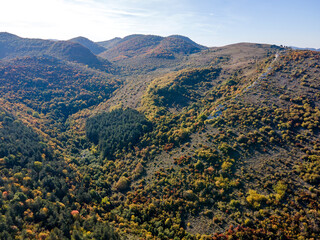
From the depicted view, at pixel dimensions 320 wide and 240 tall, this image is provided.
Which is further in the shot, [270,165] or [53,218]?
[270,165]

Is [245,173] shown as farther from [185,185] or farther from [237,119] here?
[237,119]

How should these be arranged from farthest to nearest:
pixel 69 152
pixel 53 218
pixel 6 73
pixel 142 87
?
pixel 6 73
pixel 142 87
pixel 69 152
pixel 53 218

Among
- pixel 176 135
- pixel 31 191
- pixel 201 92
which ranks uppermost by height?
pixel 201 92

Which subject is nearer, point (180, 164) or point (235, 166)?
point (235, 166)

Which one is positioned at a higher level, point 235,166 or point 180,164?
point 235,166

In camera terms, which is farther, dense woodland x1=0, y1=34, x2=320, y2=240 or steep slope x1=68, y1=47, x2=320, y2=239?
dense woodland x1=0, y1=34, x2=320, y2=240

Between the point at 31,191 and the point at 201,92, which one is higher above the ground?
the point at 201,92

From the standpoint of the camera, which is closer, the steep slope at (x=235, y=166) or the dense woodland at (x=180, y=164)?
the steep slope at (x=235, y=166)

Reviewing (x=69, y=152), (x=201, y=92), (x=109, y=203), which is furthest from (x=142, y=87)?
(x=109, y=203)
